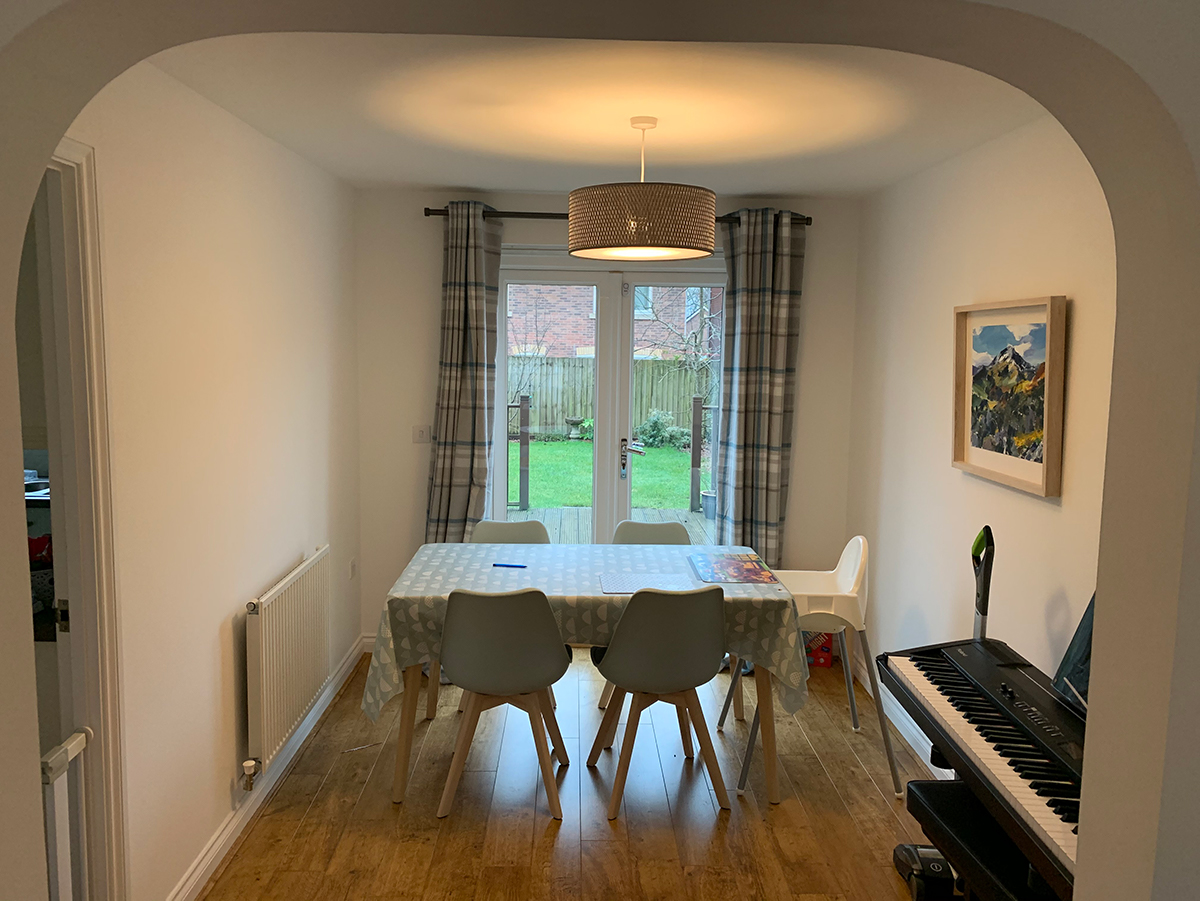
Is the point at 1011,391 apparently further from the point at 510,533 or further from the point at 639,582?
the point at 510,533

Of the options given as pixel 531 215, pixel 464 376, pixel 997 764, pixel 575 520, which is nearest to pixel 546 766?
pixel 997 764

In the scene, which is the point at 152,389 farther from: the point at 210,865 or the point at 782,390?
the point at 782,390

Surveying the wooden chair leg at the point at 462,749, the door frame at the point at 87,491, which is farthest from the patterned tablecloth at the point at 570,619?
the door frame at the point at 87,491

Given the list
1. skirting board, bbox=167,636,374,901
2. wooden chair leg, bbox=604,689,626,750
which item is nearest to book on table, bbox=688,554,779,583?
wooden chair leg, bbox=604,689,626,750

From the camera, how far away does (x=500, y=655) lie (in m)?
3.17

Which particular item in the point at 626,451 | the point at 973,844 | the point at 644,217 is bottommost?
the point at 973,844

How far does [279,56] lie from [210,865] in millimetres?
2462

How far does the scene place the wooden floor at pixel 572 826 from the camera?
2908 mm

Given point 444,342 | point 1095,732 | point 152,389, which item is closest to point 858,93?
point 1095,732

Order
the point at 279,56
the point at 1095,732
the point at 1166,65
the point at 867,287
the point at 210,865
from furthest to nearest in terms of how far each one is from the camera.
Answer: the point at 867,287
the point at 210,865
the point at 279,56
the point at 1095,732
the point at 1166,65

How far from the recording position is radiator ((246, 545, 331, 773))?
3.21 meters

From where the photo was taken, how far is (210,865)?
2.92 metres

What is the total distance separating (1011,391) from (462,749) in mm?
2310

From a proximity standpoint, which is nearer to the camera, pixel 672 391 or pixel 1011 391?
pixel 1011 391
